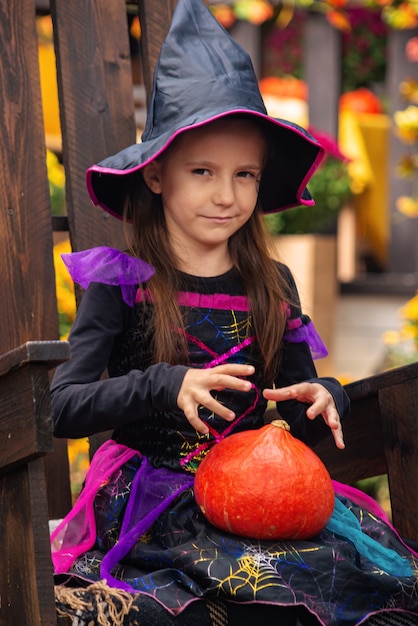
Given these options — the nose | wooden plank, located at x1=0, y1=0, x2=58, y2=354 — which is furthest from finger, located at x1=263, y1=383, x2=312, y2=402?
wooden plank, located at x1=0, y1=0, x2=58, y2=354

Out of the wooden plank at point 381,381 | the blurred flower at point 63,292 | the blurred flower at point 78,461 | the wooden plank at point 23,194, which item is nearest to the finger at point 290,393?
the wooden plank at point 381,381

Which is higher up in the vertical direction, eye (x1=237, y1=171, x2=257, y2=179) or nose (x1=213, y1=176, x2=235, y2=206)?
eye (x1=237, y1=171, x2=257, y2=179)

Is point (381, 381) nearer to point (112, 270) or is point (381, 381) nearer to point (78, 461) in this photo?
point (112, 270)

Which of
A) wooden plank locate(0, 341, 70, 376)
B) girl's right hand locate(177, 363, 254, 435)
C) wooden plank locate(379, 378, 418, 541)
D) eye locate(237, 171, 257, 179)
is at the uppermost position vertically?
eye locate(237, 171, 257, 179)

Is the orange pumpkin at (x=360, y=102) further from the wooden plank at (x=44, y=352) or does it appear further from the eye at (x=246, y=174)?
the wooden plank at (x=44, y=352)

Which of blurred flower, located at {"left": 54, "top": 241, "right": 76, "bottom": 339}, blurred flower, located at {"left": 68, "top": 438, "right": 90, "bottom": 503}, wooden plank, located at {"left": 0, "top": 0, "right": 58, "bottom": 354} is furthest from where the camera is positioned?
blurred flower, located at {"left": 68, "top": 438, "right": 90, "bottom": 503}

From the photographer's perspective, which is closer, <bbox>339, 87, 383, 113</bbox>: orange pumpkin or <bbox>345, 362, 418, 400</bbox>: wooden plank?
<bbox>345, 362, 418, 400</bbox>: wooden plank

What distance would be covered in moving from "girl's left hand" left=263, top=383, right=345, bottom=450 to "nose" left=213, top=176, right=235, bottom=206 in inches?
15.3

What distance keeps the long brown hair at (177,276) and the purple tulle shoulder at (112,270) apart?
3 centimetres

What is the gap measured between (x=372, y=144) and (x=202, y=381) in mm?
5474

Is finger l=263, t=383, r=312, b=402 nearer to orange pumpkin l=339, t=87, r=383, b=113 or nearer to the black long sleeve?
the black long sleeve

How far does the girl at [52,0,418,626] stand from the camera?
1.75 m

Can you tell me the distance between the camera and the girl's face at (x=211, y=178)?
204 cm

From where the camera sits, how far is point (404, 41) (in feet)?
21.1
